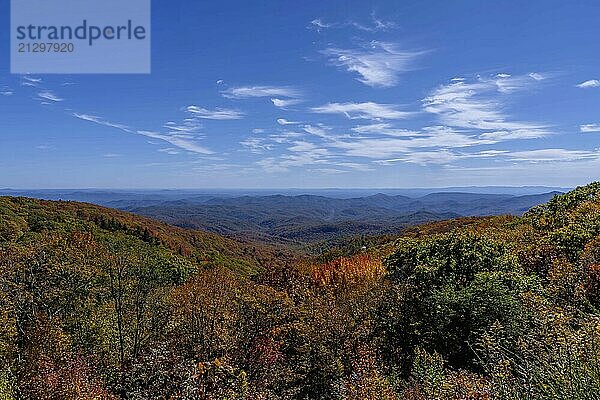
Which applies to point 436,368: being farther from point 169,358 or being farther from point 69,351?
point 69,351

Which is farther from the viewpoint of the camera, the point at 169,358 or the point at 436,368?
the point at 169,358

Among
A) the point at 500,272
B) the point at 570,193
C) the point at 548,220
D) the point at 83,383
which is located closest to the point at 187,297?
the point at 83,383

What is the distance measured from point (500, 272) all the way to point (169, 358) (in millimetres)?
12493

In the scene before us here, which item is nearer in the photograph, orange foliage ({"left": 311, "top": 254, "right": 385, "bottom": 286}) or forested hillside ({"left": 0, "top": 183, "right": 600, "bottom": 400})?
forested hillside ({"left": 0, "top": 183, "right": 600, "bottom": 400})

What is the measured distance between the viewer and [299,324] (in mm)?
16406

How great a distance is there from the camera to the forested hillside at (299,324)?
11.4 m

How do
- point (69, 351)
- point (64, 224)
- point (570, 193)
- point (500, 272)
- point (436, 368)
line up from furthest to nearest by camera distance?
point (64, 224)
point (570, 193)
point (69, 351)
point (500, 272)
point (436, 368)

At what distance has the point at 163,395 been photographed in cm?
1219

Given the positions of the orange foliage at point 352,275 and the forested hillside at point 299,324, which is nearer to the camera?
the forested hillside at point 299,324

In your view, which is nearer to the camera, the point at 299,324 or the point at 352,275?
the point at 299,324

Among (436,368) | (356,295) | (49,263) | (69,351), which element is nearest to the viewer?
(436,368)

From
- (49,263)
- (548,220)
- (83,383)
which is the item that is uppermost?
(548,220)

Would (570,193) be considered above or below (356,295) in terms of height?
above

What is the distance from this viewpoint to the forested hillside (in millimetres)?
11375
